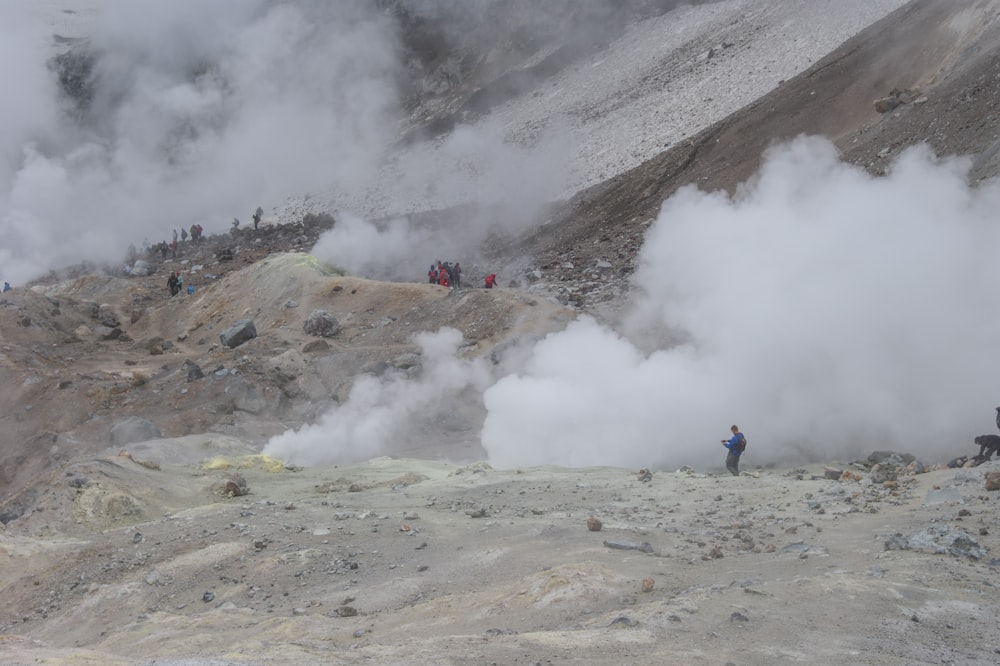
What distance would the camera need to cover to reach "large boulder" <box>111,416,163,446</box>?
14266 mm

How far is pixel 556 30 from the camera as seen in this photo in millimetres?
39406

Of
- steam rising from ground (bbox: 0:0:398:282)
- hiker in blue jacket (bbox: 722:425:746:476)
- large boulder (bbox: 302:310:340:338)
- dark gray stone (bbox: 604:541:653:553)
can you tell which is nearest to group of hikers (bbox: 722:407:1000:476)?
hiker in blue jacket (bbox: 722:425:746:476)

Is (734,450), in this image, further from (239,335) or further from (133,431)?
(239,335)

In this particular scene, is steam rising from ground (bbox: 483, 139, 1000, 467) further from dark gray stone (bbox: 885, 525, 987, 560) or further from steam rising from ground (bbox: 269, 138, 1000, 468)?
dark gray stone (bbox: 885, 525, 987, 560)

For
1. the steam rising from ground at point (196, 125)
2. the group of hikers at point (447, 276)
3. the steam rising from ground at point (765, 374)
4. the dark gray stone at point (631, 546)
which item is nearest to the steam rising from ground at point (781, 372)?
the steam rising from ground at point (765, 374)

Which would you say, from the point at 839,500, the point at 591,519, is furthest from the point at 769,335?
the point at 591,519

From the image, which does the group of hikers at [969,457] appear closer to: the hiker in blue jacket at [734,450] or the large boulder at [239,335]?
the hiker in blue jacket at [734,450]

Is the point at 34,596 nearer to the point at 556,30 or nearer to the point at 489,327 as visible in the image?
the point at 489,327

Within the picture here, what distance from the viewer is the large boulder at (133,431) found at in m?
14.3

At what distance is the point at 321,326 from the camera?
19562 mm

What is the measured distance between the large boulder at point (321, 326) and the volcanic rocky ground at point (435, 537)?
1.99ft

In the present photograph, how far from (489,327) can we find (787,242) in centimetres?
590

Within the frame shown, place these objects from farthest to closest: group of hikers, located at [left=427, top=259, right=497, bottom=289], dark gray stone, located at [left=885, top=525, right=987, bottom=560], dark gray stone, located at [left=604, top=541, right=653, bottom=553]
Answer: group of hikers, located at [left=427, top=259, right=497, bottom=289], dark gray stone, located at [left=604, top=541, right=653, bottom=553], dark gray stone, located at [left=885, top=525, right=987, bottom=560]

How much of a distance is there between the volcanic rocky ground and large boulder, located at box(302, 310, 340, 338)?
606 millimetres
